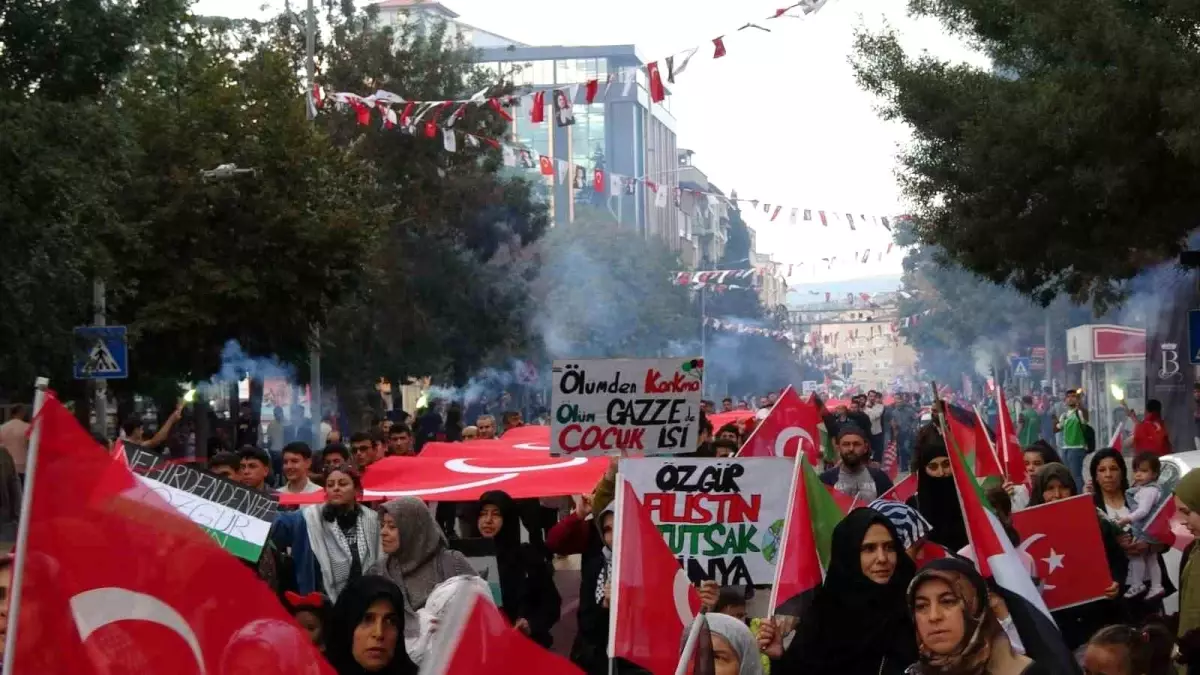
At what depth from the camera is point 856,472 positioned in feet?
40.6

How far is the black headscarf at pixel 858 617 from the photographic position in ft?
20.4

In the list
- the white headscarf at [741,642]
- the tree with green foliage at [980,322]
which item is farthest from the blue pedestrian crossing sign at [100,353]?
the tree with green foliage at [980,322]

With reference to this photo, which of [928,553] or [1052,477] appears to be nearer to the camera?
[928,553]

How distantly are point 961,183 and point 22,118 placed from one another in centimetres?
Result: 958

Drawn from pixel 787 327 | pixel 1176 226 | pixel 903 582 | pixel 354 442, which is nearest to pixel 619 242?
pixel 787 327

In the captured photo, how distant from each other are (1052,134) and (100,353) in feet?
33.7

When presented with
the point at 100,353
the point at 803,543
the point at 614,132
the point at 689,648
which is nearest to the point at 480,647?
the point at 689,648

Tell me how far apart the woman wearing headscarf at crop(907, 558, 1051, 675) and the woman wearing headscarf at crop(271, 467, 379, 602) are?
14.6ft

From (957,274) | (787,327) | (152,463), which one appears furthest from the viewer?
(787,327)

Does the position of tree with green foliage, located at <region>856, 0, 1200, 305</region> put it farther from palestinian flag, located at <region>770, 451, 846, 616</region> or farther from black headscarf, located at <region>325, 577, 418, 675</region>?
black headscarf, located at <region>325, 577, 418, 675</region>

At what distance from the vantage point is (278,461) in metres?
28.7

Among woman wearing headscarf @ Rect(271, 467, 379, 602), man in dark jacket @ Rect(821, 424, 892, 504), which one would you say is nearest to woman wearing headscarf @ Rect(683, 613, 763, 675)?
woman wearing headscarf @ Rect(271, 467, 379, 602)

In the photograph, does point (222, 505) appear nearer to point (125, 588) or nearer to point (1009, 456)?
point (125, 588)

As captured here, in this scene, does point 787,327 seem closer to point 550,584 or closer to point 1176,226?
point 1176,226
